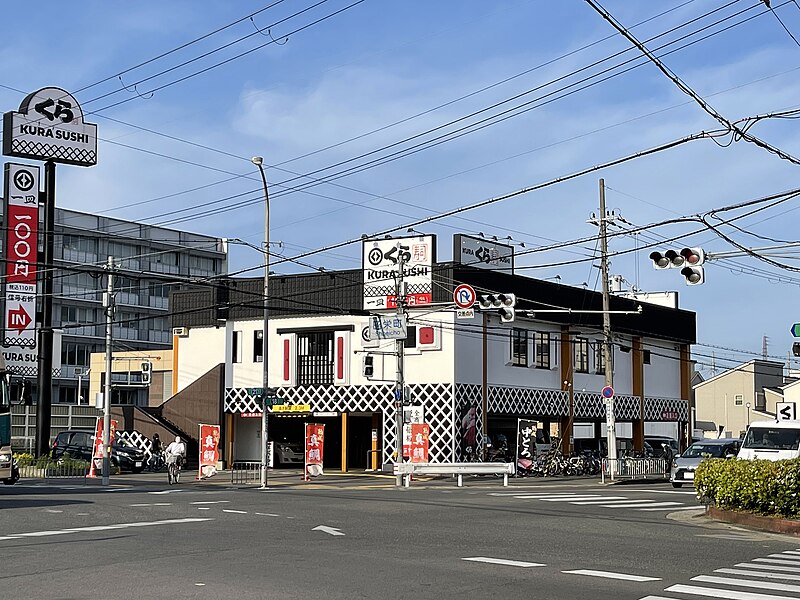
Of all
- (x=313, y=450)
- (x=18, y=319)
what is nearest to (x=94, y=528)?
(x=313, y=450)

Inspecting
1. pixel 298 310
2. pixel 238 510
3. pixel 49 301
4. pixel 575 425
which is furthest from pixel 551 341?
pixel 238 510

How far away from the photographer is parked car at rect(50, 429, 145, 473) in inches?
1758

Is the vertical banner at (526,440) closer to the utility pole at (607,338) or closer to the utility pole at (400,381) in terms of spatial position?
the utility pole at (607,338)

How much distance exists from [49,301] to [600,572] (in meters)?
36.1

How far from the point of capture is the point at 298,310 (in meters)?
45.3

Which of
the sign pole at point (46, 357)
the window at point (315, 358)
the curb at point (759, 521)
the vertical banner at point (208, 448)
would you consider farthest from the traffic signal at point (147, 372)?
the curb at point (759, 521)

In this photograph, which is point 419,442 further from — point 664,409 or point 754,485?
point 754,485

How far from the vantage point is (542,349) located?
160 ft

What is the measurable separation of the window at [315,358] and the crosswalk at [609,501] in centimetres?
1632

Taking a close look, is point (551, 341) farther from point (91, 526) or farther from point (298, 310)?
point (91, 526)

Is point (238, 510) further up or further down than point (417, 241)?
further down

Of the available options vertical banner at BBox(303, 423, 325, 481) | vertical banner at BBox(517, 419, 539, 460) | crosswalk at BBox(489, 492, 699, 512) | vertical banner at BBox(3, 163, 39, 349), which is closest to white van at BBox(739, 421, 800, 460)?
crosswalk at BBox(489, 492, 699, 512)

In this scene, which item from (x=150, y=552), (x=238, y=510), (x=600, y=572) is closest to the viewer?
(x=600, y=572)

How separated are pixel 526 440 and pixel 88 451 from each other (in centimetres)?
1897
